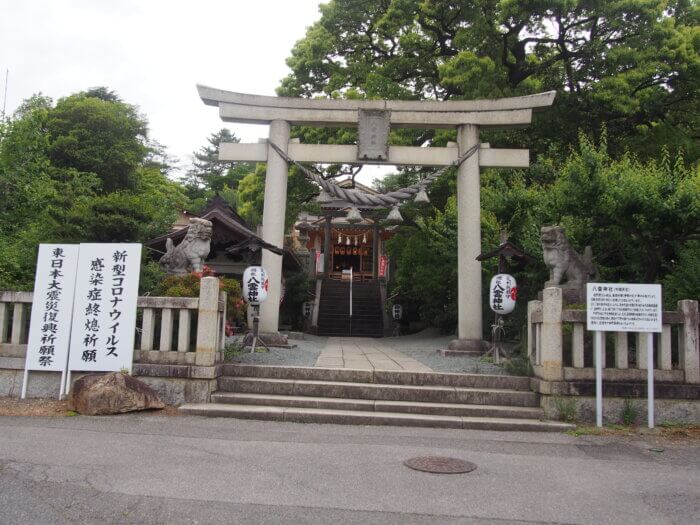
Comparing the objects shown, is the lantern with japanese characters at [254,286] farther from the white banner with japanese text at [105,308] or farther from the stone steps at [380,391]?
the white banner with japanese text at [105,308]

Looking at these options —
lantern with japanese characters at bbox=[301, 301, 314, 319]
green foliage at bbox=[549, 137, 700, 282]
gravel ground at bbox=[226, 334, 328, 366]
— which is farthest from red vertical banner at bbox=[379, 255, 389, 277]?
green foliage at bbox=[549, 137, 700, 282]

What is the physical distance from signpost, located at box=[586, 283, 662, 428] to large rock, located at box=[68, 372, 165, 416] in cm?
584

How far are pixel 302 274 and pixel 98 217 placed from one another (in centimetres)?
1091

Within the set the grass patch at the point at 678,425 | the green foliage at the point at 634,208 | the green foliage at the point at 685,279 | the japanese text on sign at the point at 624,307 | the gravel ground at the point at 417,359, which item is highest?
the green foliage at the point at 634,208

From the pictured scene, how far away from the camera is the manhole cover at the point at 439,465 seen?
4.86m

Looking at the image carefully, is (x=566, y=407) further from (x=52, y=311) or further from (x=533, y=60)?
(x=533, y=60)

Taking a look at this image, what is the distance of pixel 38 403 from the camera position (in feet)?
23.8

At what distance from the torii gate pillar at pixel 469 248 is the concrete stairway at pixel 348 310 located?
30.5 feet

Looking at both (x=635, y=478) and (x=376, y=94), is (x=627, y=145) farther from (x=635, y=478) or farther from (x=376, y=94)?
(x=635, y=478)

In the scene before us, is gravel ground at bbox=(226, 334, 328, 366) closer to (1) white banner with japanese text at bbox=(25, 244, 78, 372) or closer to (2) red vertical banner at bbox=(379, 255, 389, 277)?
(1) white banner with japanese text at bbox=(25, 244, 78, 372)

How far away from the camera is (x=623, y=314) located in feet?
22.2

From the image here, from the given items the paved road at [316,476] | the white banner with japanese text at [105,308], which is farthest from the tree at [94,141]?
the paved road at [316,476]

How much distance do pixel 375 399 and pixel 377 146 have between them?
237 inches

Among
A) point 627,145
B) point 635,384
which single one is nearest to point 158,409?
point 635,384
